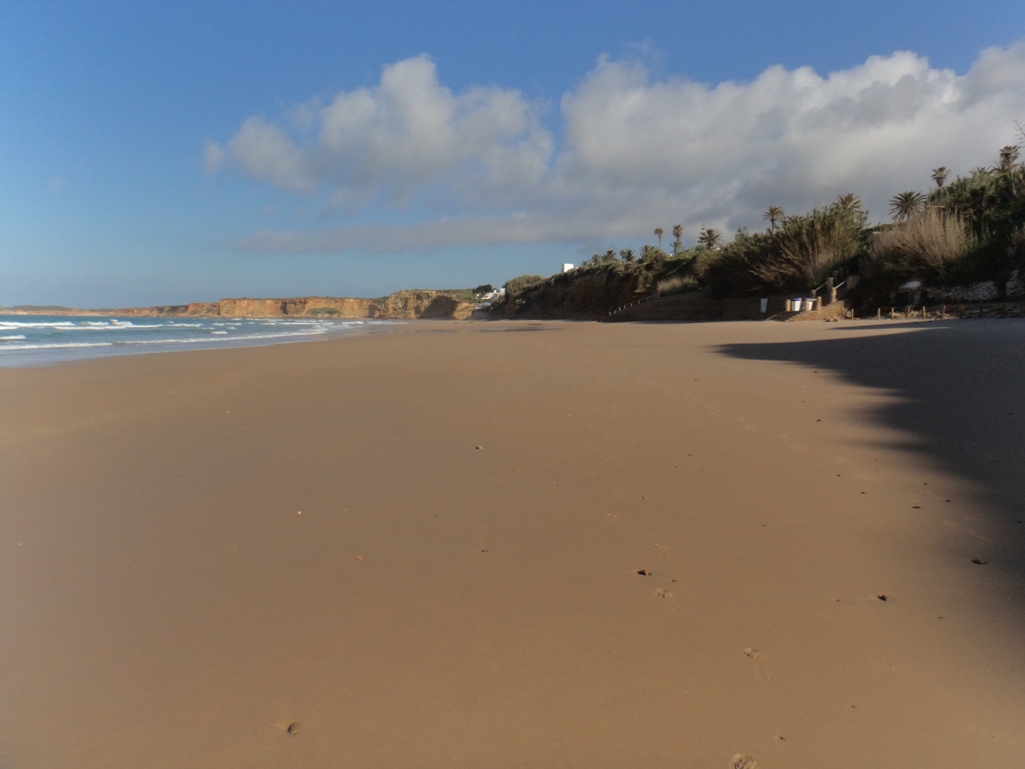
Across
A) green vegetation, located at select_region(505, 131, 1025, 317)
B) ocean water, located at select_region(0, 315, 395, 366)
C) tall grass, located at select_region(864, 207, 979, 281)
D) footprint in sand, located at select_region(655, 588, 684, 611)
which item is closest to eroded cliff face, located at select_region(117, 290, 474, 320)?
ocean water, located at select_region(0, 315, 395, 366)

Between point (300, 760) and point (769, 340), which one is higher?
point (769, 340)

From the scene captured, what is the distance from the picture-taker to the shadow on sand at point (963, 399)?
306 cm

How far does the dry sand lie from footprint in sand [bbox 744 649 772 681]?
12mm

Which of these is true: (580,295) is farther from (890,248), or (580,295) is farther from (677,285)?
(890,248)

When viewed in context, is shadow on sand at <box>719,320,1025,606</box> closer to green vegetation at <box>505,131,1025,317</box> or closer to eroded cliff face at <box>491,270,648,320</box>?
green vegetation at <box>505,131,1025,317</box>

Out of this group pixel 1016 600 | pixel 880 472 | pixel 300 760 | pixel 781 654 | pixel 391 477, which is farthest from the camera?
pixel 391 477

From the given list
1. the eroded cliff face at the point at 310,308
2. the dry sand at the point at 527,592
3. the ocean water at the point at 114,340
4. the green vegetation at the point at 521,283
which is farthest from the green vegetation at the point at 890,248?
the eroded cliff face at the point at 310,308

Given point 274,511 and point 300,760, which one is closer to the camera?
point 300,760

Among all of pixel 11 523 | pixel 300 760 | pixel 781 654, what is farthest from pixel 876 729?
pixel 11 523

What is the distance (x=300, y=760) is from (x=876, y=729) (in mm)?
1703

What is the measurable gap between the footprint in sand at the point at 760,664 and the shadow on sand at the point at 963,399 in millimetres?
1069

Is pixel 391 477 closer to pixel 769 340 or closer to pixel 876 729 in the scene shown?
pixel 876 729

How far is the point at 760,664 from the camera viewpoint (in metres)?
1.98

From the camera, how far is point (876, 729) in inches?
66.0
